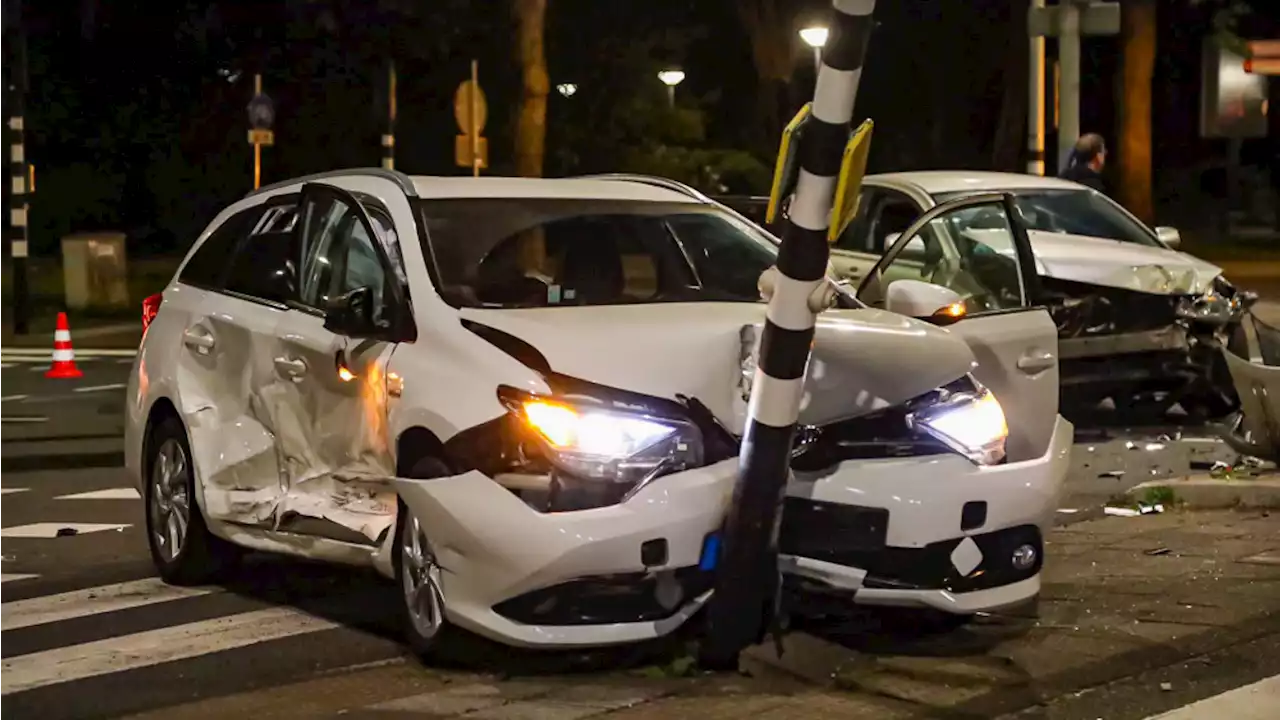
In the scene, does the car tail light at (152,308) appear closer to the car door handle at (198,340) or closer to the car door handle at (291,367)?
the car door handle at (198,340)

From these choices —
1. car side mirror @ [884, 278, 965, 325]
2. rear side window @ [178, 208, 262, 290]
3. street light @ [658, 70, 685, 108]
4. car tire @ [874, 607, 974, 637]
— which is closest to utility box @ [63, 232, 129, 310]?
street light @ [658, 70, 685, 108]

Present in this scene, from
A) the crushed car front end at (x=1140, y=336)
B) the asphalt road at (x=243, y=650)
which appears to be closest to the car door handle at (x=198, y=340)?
the asphalt road at (x=243, y=650)

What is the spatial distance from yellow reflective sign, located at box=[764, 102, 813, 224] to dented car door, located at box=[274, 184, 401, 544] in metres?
1.50

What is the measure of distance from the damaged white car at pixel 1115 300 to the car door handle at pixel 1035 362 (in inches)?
138

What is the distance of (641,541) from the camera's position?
6.16m

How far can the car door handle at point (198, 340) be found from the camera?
8.40 m

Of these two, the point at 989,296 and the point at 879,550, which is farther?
the point at 989,296

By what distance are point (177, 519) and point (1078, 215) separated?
7.37m

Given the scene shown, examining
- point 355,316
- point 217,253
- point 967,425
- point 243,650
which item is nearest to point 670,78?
point 217,253

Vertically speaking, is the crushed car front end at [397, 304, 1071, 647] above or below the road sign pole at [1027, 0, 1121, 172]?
below

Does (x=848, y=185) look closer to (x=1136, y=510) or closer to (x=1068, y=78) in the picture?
(x=1136, y=510)

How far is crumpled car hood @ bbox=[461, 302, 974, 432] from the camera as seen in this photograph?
21.0 feet

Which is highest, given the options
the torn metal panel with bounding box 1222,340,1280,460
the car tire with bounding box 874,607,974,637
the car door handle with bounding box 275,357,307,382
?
the car door handle with bounding box 275,357,307,382

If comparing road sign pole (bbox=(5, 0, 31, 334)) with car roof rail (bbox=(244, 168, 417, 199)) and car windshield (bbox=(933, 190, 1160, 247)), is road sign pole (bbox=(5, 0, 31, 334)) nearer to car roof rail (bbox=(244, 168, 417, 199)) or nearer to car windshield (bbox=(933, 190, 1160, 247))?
car windshield (bbox=(933, 190, 1160, 247))
